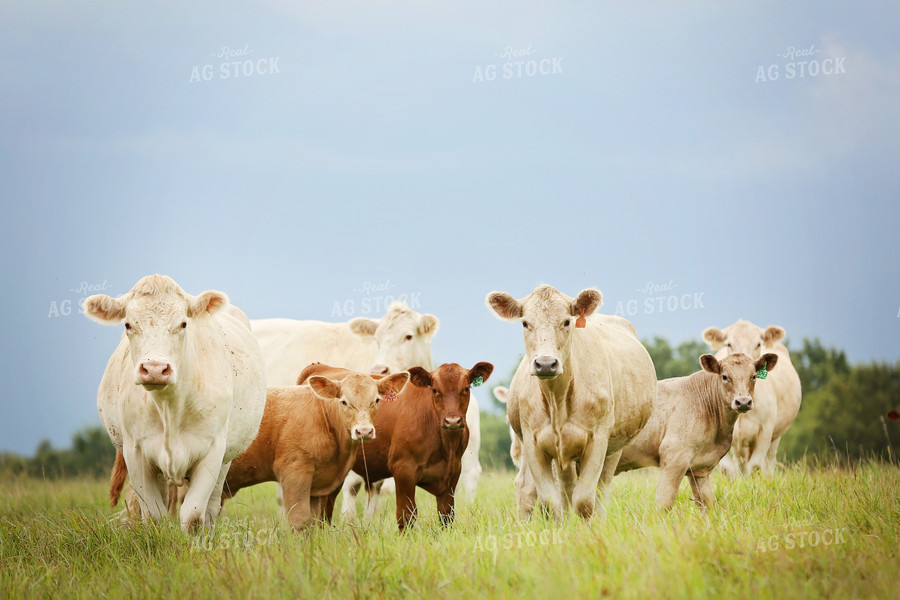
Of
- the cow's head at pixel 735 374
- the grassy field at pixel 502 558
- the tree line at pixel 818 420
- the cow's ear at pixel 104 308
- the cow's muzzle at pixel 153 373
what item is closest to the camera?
the grassy field at pixel 502 558

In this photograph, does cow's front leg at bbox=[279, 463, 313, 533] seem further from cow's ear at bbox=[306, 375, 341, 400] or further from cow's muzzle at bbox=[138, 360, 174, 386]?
cow's muzzle at bbox=[138, 360, 174, 386]

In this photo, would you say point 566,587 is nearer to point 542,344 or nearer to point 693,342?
point 542,344

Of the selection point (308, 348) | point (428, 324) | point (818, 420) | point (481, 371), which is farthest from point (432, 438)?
point (818, 420)

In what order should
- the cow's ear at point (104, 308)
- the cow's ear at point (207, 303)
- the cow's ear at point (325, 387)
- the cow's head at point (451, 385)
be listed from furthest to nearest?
1. the cow's ear at point (325, 387)
2. the cow's head at point (451, 385)
3. the cow's ear at point (207, 303)
4. the cow's ear at point (104, 308)

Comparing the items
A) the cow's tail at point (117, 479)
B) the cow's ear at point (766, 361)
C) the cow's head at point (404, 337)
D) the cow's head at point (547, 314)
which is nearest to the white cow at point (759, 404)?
the cow's ear at point (766, 361)

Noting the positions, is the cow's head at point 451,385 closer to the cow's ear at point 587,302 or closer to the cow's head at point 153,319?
the cow's ear at point 587,302

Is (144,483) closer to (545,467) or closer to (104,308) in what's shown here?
(104,308)

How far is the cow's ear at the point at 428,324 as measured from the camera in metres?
12.8

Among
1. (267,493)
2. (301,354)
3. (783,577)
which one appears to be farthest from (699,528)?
(267,493)

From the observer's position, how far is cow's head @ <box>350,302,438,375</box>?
12.5 m

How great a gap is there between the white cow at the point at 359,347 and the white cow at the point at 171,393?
141 inches

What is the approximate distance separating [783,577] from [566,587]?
4.19 ft

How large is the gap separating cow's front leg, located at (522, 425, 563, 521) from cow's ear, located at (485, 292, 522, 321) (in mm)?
1011

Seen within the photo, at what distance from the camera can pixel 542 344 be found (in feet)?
24.7
